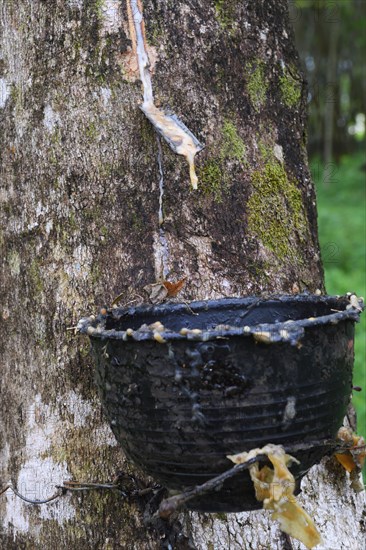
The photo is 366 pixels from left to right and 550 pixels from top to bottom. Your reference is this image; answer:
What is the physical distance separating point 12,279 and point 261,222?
2.66 ft

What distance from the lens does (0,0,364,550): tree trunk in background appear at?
6.21 feet

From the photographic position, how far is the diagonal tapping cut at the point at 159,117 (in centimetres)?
182

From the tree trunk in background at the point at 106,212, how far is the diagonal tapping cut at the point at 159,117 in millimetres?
29

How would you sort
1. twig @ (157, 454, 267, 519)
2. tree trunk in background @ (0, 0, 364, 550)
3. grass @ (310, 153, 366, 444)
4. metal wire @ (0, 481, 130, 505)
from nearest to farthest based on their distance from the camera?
twig @ (157, 454, 267, 519)
metal wire @ (0, 481, 130, 505)
tree trunk in background @ (0, 0, 364, 550)
grass @ (310, 153, 366, 444)

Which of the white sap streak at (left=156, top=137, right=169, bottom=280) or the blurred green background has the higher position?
the blurred green background

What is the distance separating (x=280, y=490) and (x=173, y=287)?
→ 0.71 m

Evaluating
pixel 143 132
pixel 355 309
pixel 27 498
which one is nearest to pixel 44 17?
pixel 143 132

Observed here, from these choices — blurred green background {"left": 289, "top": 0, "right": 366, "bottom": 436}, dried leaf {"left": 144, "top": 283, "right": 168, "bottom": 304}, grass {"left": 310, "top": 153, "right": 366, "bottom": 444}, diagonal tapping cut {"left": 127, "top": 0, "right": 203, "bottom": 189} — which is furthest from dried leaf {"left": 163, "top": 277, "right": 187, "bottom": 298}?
blurred green background {"left": 289, "top": 0, "right": 366, "bottom": 436}

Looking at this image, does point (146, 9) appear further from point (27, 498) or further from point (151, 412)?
point (27, 498)

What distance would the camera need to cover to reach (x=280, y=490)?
1.33 meters

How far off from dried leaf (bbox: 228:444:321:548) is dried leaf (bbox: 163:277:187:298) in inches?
25.2

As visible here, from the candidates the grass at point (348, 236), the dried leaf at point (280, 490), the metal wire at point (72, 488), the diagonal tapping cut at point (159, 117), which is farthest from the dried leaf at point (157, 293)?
the grass at point (348, 236)

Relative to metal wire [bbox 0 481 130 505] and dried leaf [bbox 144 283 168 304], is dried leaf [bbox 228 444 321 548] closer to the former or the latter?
metal wire [bbox 0 481 130 505]

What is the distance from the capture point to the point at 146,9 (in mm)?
2033
